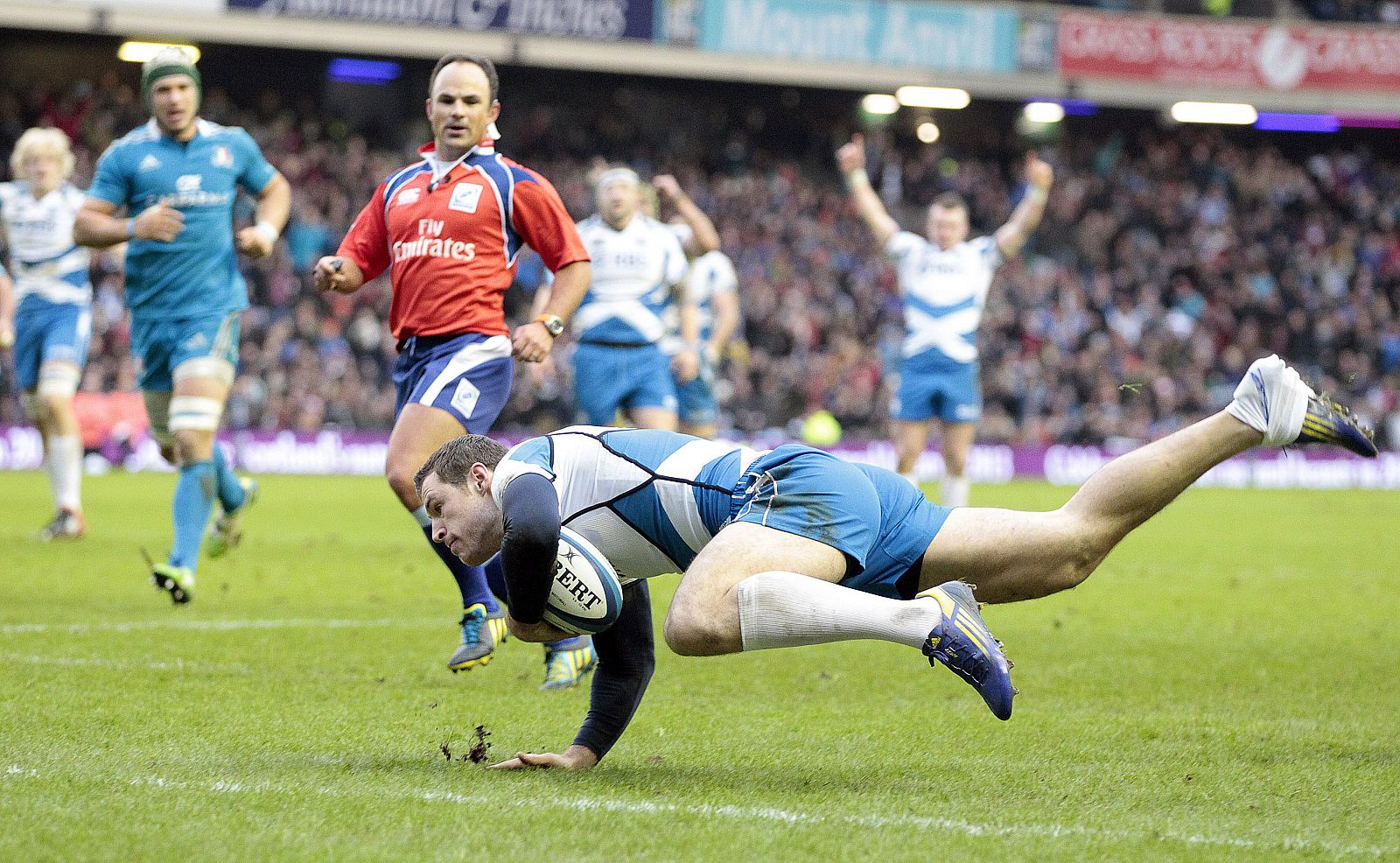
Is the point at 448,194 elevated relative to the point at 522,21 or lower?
lower

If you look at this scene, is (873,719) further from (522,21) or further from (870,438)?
(522,21)

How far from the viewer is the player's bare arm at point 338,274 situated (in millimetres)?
6723

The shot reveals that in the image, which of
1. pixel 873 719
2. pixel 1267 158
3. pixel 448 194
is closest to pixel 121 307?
pixel 448 194

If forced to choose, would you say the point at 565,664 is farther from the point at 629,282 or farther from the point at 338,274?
the point at 629,282

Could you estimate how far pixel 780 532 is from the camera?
15.0 feet

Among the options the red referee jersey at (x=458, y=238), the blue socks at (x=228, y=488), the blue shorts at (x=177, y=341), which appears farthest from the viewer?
the blue socks at (x=228, y=488)

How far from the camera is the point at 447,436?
6.65 m

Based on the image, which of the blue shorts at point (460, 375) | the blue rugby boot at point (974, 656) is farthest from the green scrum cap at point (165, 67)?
the blue rugby boot at point (974, 656)

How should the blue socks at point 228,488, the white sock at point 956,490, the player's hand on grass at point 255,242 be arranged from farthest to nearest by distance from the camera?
the white sock at point 956,490 < the blue socks at point 228,488 < the player's hand on grass at point 255,242

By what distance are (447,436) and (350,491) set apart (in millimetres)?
13274

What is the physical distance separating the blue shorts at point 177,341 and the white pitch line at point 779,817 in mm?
4434

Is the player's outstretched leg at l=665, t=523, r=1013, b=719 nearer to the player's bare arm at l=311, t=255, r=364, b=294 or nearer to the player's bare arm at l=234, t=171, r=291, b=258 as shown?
the player's bare arm at l=311, t=255, r=364, b=294

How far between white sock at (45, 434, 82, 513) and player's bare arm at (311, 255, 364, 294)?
587cm

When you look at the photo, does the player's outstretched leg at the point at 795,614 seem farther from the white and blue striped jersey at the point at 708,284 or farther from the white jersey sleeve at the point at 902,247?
the white and blue striped jersey at the point at 708,284
